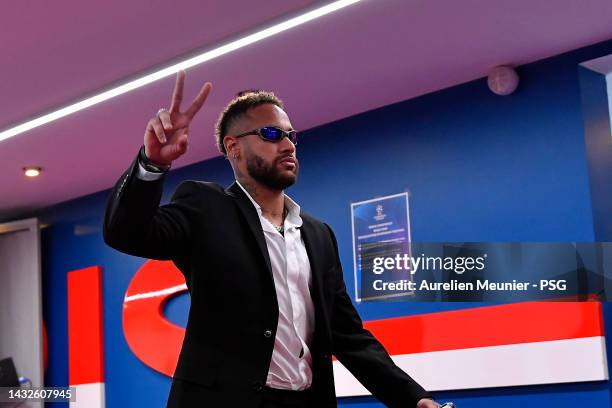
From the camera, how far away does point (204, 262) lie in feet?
7.82

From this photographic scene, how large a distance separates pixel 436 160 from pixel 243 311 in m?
3.40

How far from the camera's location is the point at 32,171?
7094 millimetres

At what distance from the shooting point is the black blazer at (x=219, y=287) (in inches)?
84.6

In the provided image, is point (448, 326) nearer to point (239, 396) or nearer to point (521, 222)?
point (521, 222)

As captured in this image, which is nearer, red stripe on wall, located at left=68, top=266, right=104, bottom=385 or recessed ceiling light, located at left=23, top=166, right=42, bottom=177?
recessed ceiling light, located at left=23, top=166, right=42, bottom=177

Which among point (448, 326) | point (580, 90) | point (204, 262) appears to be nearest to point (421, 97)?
point (580, 90)

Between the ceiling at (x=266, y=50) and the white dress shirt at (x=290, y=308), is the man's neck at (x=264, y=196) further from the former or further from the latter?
the ceiling at (x=266, y=50)

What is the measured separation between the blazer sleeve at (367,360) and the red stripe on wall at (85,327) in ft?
17.1

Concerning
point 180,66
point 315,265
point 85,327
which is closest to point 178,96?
point 315,265

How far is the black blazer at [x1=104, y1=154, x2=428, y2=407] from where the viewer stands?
7.05ft

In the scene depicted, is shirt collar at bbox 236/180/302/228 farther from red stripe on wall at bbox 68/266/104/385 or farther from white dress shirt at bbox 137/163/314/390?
red stripe on wall at bbox 68/266/104/385

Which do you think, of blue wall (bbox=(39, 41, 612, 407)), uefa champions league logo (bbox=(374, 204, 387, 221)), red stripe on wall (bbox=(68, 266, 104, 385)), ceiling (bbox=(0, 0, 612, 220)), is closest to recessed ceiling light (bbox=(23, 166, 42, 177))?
ceiling (bbox=(0, 0, 612, 220))

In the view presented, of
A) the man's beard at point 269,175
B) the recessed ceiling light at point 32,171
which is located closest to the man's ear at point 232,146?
the man's beard at point 269,175

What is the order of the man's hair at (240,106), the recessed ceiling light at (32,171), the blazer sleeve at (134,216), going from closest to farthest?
the blazer sleeve at (134,216), the man's hair at (240,106), the recessed ceiling light at (32,171)
